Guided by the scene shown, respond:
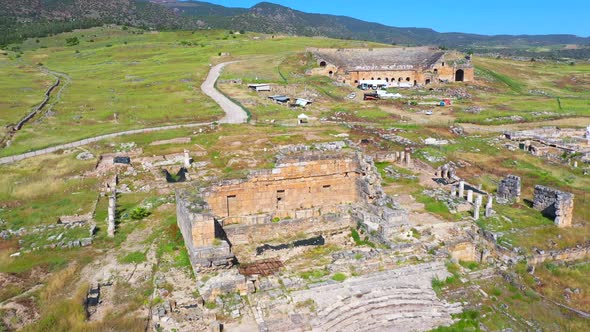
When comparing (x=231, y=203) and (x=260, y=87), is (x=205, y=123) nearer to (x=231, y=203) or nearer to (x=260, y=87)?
(x=260, y=87)

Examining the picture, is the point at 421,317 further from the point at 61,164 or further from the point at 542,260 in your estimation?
the point at 61,164

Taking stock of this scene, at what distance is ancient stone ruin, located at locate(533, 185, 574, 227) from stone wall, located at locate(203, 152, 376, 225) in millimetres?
9555

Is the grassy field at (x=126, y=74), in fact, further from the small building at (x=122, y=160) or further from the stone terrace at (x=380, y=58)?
the stone terrace at (x=380, y=58)

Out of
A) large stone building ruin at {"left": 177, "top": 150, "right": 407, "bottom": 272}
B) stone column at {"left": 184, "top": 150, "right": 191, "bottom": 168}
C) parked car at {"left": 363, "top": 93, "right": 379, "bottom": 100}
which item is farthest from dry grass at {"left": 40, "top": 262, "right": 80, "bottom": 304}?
parked car at {"left": 363, "top": 93, "right": 379, "bottom": 100}

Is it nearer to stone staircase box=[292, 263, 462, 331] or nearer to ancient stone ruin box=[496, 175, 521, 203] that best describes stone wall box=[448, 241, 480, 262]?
stone staircase box=[292, 263, 462, 331]

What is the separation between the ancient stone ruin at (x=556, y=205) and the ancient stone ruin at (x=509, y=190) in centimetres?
143

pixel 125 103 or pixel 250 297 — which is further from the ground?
pixel 125 103

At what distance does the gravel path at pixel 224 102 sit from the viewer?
165ft

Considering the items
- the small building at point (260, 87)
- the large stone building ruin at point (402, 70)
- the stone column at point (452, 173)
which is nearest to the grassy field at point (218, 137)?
the stone column at point (452, 173)

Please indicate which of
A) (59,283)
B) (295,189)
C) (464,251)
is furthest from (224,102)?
(464,251)

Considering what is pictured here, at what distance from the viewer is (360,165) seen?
24016mm

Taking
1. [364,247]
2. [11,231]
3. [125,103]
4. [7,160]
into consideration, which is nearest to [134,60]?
[125,103]

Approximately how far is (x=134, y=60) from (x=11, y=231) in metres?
82.7

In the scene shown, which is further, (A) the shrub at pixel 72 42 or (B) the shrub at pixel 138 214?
(A) the shrub at pixel 72 42
